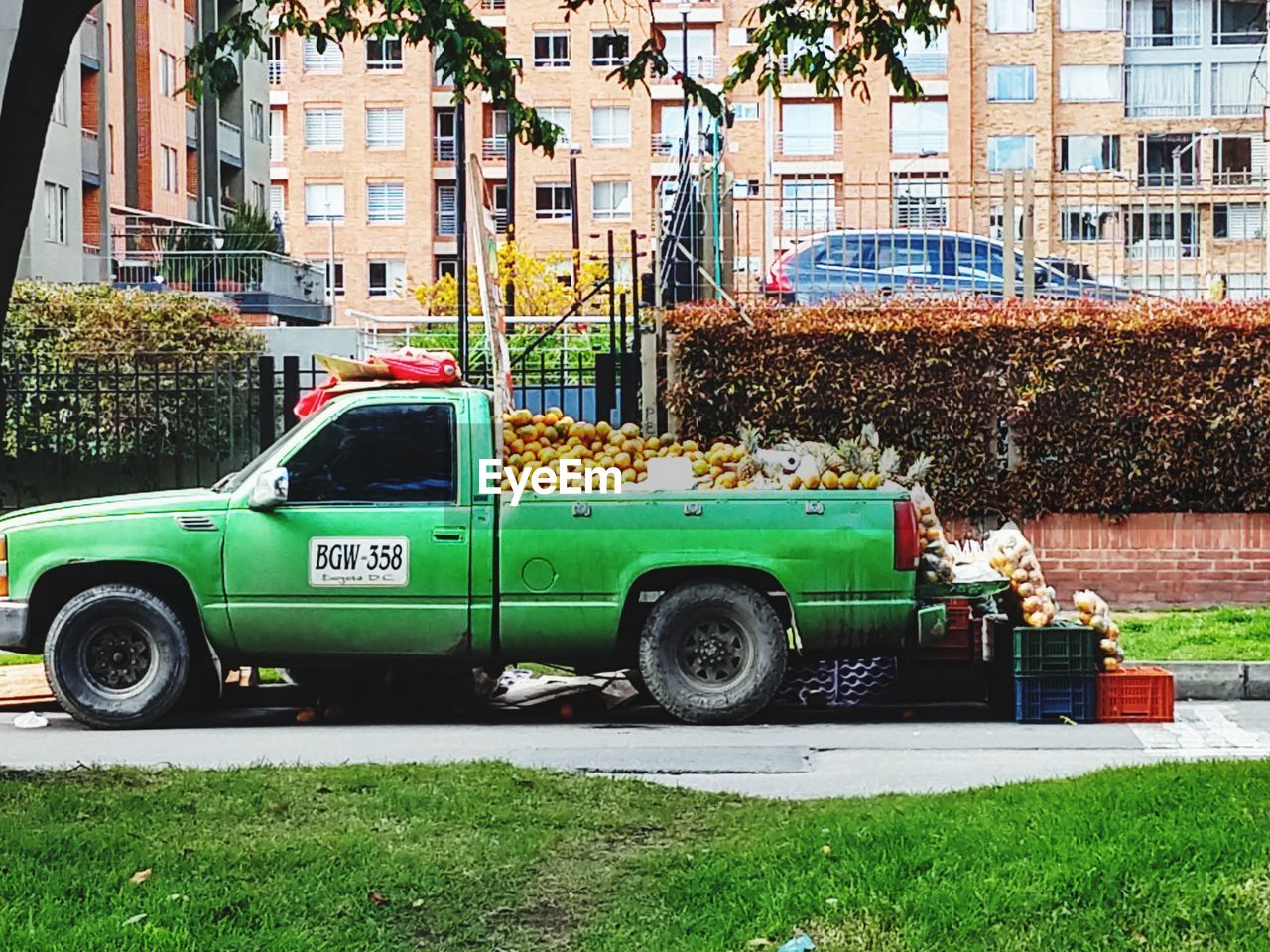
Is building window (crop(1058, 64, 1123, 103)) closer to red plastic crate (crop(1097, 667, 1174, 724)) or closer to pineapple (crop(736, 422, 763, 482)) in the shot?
pineapple (crop(736, 422, 763, 482))

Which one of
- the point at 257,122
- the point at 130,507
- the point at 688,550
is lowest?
the point at 688,550

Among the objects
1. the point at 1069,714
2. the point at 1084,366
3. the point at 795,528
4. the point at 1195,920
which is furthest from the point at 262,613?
the point at 1084,366

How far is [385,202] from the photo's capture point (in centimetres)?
8300

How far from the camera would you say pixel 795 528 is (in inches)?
473

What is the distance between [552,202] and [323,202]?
944 centimetres

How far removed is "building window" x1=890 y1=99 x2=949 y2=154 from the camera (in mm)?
75750

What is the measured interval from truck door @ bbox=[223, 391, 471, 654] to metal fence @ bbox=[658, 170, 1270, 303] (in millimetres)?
7130

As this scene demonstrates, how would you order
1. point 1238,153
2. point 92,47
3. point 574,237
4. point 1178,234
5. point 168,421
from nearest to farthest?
point 1178,234 → point 168,421 → point 92,47 → point 574,237 → point 1238,153

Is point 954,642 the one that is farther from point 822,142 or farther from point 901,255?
point 822,142

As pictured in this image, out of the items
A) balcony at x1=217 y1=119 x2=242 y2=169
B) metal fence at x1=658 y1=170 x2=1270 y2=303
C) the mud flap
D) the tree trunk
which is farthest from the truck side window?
balcony at x1=217 y1=119 x2=242 y2=169

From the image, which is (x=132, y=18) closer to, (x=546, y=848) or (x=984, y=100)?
(x=984, y=100)

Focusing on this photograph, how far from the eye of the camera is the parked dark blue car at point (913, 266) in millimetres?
19062

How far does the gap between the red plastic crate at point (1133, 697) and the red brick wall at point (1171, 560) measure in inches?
214

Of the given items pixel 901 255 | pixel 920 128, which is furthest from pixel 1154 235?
pixel 920 128
